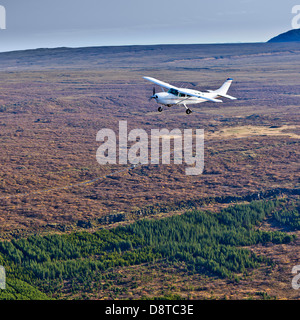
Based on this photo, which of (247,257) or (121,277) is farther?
(247,257)

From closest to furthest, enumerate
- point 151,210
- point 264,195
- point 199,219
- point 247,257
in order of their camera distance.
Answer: point 247,257, point 199,219, point 151,210, point 264,195

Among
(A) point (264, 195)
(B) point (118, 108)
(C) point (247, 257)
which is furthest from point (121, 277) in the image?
(B) point (118, 108)

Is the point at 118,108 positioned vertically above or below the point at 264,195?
above

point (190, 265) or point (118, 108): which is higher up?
point (118, 108)

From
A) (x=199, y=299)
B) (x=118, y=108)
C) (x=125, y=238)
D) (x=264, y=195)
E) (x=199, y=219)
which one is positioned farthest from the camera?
(x=118, y=108)

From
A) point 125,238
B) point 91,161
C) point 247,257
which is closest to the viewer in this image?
point 247,257

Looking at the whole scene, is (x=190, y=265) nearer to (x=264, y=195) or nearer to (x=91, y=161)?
(x=264, y=195)

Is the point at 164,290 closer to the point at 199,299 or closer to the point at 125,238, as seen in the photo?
the point at 199,299

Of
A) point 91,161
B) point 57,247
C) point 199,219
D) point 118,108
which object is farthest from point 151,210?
point 118,108

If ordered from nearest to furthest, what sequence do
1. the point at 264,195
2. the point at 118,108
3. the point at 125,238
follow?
the point at 125,238 < the point at 264,195 < the point at 118,108
